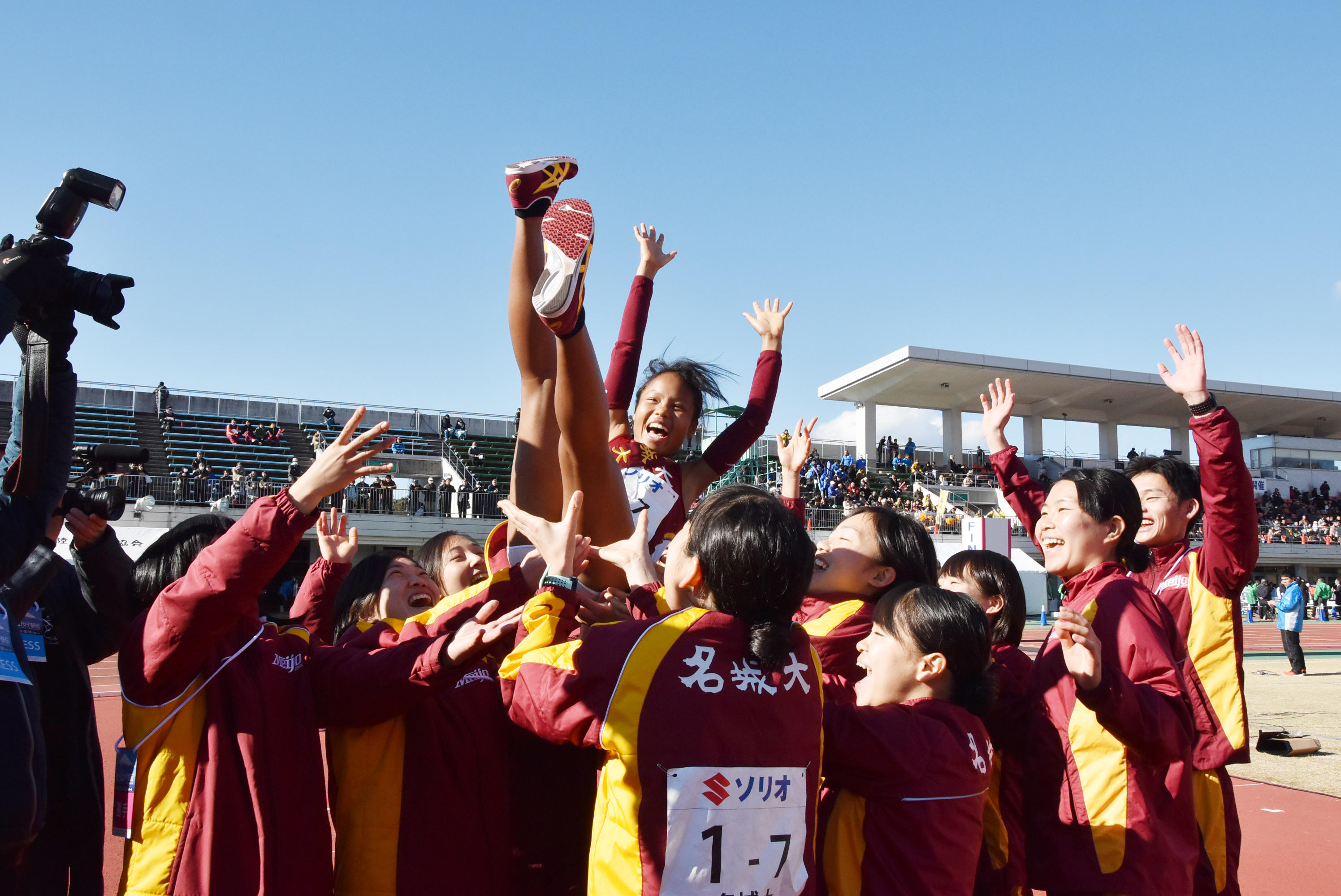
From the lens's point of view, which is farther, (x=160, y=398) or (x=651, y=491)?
(x=160, y=398)

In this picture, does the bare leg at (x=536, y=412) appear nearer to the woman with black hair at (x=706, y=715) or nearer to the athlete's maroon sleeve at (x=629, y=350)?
the athlete's maroon sleeve at (x=629, y=350)

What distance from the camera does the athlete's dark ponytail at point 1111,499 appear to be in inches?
116

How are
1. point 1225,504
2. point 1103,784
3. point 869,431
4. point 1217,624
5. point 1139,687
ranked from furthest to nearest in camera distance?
point 869,431
point 1217,624
point 1225,504
point 1103,784
point 1139,687

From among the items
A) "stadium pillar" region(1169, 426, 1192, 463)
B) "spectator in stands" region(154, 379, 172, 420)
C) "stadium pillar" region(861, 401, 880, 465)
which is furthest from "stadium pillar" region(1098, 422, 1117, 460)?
"spectator in stands" region(154, 379, 172, 420)

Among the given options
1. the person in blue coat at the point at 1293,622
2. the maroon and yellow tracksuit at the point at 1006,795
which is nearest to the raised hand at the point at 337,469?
the maroon and yellow tracksuit at the point at 1006,795

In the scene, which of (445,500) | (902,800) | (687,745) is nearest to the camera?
(687,745)

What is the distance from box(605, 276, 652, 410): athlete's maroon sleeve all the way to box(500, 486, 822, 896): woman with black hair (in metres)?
1.77

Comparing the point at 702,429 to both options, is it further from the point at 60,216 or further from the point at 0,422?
the point at 0,422

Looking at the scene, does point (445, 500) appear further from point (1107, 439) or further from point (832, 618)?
point (1107, 439)

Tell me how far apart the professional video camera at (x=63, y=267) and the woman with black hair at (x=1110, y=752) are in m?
2.25

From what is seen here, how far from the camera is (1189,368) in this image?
329 centimetres

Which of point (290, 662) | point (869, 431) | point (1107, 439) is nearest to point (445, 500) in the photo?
point (869, 431)

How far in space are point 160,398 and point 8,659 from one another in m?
29.2

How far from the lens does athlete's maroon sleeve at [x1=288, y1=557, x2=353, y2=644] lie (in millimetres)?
3482
